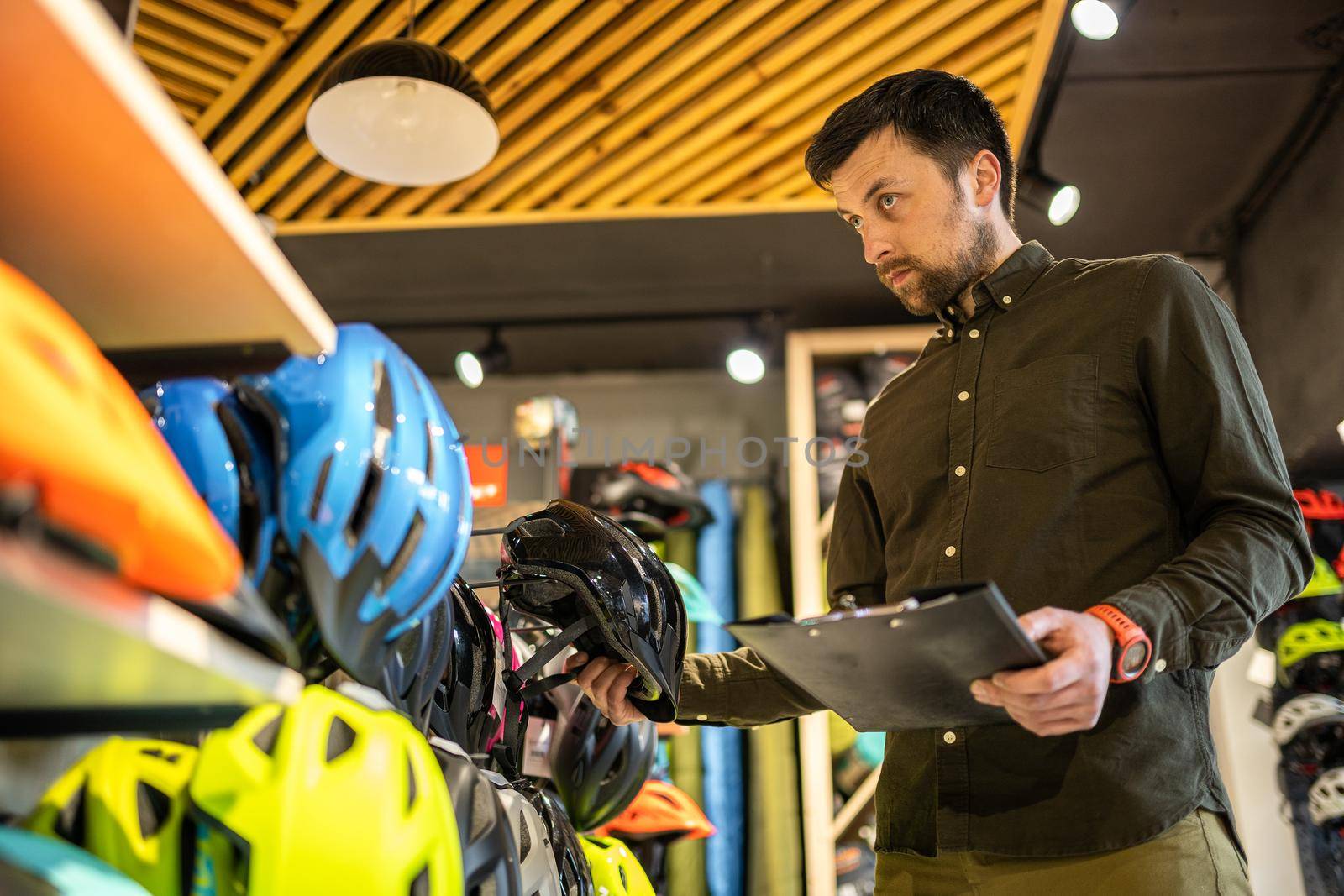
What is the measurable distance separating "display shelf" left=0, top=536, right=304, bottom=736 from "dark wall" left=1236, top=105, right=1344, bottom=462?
3408 mm

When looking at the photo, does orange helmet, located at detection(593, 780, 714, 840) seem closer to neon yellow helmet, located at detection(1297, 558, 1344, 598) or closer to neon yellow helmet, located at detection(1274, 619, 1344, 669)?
neon yellow helmet, located at detection(1274, 619, 1344, 669)

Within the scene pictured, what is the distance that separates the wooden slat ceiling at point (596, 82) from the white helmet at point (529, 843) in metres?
2.47

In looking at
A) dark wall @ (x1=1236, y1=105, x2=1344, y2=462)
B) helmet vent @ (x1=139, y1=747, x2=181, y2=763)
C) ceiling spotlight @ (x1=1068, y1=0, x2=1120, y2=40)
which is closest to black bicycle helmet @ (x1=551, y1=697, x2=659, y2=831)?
helmet vent @ (x1=139, y1=747, x2=181, y2=763)

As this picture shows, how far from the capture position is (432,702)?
1.44m

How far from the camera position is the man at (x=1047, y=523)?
1.31m

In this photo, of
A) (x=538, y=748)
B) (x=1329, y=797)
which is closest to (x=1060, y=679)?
(x=538, y=748)

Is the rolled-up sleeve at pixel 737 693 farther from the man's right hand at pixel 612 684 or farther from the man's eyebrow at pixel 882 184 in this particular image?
the man's eyebrow at pixel 882 184

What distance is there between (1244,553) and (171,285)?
1.14 m

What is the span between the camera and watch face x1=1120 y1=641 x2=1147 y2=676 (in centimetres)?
120

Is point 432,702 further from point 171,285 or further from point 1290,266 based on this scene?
point 1290,266

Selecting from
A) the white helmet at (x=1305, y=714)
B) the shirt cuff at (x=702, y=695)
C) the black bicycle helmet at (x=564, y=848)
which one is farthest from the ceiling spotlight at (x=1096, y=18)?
the black bicycle helmet at (x=564, y=848)

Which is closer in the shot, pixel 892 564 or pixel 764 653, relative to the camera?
pixel 764 653

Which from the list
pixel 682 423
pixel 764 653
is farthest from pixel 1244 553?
pixel 682 423

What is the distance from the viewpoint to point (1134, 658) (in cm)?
121
